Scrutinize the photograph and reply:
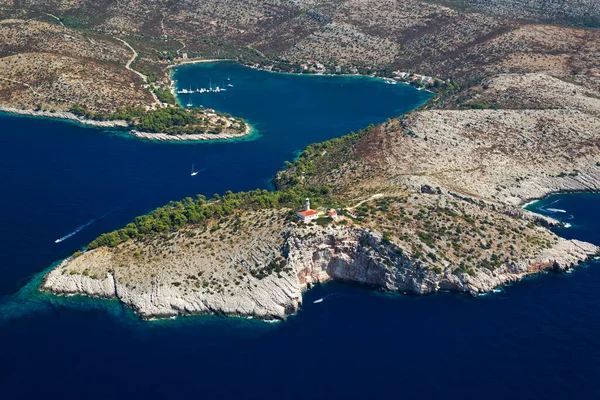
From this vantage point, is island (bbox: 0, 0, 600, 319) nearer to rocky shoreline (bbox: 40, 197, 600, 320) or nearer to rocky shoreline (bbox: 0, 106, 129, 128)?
rocky shoreline (bbox: 40, 197, 600, 320)

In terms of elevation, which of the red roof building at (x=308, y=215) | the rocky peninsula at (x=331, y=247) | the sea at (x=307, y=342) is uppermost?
the red roof building at (x=308, y=215)

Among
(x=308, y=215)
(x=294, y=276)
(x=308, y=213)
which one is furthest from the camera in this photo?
(x=308, y=213)

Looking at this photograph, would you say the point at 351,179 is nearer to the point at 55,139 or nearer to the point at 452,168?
the point at 452,168

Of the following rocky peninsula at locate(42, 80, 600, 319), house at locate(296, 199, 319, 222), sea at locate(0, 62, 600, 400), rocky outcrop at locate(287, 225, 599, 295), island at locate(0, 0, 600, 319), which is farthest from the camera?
house at locate(296, 199, 319, 222)

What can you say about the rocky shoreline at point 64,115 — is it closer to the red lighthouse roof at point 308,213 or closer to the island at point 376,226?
the island at point 376,226

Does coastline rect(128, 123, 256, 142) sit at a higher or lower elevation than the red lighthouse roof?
lower

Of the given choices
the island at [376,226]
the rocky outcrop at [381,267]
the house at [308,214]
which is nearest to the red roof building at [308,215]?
the house at [308,214]

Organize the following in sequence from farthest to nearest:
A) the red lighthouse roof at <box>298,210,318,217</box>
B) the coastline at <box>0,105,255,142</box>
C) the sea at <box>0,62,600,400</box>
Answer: the coastline at <box>0,105,255,142</box>
the red lighthouse roof at <box>298,210,318,217</box>
the sea at <box>0,62,600,400</box>

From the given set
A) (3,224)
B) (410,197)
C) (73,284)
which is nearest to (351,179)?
(410,197)

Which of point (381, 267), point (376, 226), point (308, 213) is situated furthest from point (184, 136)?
point (381, 267)

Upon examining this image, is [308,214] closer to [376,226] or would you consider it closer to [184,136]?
[376,226]

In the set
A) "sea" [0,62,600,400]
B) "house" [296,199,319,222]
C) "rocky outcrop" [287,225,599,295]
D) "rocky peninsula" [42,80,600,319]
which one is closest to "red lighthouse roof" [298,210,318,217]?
"house" [296,199,319,222]
